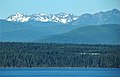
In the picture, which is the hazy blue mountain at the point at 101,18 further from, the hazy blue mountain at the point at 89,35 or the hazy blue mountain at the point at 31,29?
the hazy blue mountain at the point at 89,35

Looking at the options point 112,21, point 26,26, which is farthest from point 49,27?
point 112,21

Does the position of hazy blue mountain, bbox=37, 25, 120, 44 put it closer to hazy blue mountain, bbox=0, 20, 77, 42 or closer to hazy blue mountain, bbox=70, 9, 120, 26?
hazy blue mountain, bbox=0, 20, 77, 42

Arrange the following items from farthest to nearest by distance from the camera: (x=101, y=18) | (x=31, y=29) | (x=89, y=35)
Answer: (x=101, y=18), (x=31, y=29), (x=89, y=35)

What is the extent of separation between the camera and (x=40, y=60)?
52.2 m

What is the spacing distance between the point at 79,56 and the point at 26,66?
6828 mm

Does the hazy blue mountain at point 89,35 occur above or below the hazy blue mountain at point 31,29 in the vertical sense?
above

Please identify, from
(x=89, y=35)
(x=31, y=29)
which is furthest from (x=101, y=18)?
(x=89, y=35)

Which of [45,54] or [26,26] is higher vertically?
[45,54]

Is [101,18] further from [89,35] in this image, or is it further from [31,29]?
[89,35]

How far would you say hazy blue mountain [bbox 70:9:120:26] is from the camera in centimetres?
17600

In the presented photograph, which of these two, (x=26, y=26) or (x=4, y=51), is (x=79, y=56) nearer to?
(x=4, y=51)

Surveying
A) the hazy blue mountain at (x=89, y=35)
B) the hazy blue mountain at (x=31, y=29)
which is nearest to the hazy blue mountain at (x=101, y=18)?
the hazy blue mountain at (x=31, y=29)

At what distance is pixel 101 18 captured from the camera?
611 feet

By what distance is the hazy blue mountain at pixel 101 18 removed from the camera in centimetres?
17600
